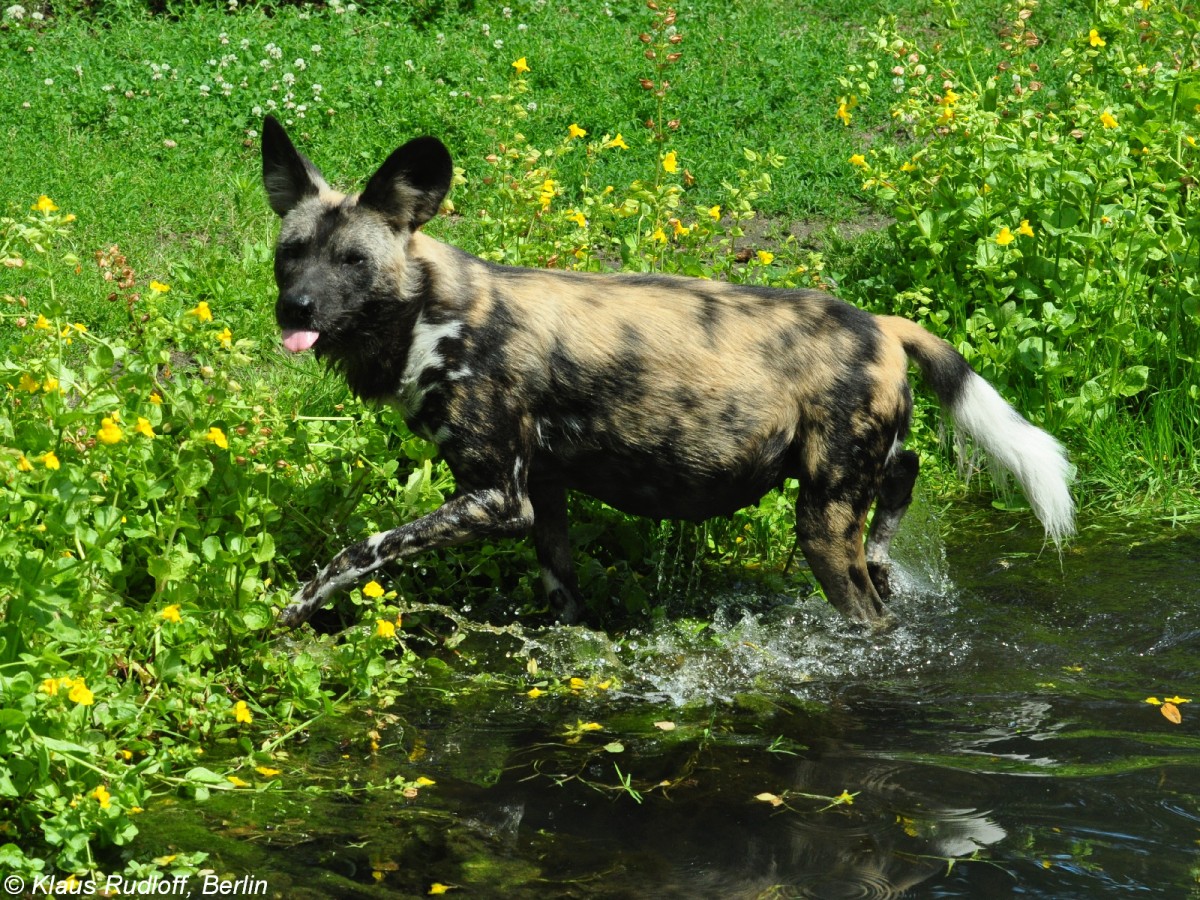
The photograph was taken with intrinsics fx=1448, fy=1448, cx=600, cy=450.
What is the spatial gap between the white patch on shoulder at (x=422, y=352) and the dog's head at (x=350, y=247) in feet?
0.39

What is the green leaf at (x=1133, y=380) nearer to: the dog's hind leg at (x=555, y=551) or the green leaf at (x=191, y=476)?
the dog's hind leg at (x=555, y=551)

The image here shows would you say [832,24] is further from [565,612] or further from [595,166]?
[565,612]

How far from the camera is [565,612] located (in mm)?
4688

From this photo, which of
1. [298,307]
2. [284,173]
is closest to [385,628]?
[298,307]

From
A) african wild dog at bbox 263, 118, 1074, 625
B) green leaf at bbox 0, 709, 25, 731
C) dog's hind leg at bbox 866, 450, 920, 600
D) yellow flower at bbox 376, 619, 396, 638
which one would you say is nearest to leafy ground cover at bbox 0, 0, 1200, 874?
green leaf at bbox 0, 709, 25, 731

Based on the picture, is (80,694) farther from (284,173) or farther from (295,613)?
(284,173)

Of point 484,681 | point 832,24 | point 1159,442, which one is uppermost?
point 832,24

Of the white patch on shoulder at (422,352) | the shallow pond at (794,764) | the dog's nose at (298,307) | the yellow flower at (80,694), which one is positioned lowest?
the shallow pond at (794,764)

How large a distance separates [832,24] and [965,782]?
733 cm

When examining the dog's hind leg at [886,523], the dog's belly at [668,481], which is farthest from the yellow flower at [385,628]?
the dog's hind leg at [886,523]

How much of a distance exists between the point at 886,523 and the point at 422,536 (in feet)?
5.12

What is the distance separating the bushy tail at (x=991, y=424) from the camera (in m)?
4.46

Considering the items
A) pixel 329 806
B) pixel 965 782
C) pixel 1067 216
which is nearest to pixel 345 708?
pixel 329 806

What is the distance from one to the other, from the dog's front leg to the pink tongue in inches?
23.4
